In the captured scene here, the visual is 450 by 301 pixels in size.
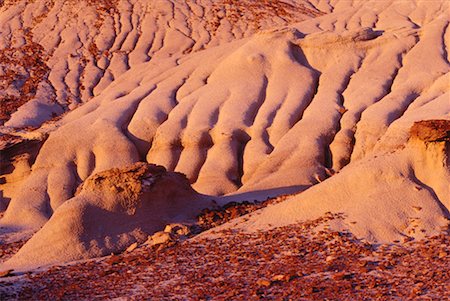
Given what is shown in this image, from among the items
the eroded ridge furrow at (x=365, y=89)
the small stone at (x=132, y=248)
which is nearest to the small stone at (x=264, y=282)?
the small stone at (x=132, y=248)

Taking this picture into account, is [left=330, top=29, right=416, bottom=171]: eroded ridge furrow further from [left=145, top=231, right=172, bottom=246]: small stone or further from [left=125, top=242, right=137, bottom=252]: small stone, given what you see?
[left=125, top=242, right=137, bottom=252]: small stone

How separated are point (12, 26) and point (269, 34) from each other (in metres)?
24.5

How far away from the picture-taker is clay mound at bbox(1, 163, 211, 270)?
587 inches

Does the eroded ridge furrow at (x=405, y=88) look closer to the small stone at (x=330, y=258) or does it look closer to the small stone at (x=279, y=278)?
the small stone at (x=330, y=258)

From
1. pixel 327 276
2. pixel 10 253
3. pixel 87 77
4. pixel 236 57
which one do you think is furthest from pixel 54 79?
pixel 327 276

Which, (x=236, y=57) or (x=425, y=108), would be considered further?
(x=236, y=57)

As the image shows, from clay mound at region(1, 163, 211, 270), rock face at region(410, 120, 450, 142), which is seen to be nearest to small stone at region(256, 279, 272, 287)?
clay mound at region(1, 163, 211, 270)

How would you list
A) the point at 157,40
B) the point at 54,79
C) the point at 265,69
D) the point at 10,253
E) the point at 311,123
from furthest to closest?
the point at 157,40
the point at 54,79
the point at 265,69
the point at 311,123
the point at 10,253

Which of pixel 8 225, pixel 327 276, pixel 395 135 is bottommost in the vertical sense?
pixel 8 225

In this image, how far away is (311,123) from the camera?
81.4 ft

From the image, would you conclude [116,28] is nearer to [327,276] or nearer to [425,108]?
[425,108]

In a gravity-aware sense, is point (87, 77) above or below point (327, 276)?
below

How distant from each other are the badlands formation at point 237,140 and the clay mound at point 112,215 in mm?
33

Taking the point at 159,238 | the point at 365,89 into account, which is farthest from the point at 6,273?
the point at 365,89
